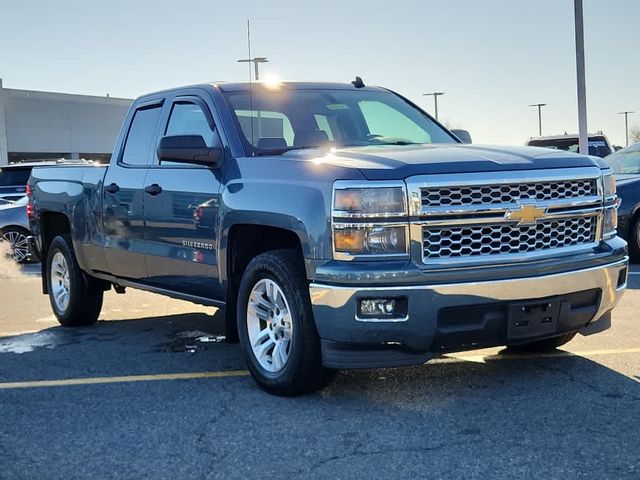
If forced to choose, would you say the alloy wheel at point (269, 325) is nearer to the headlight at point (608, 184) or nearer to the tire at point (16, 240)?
the headlight at point (608, 184)

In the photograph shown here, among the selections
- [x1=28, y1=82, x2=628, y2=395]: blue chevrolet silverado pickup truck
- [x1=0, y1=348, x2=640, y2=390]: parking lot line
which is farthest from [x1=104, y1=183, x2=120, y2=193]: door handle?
[x1=0, y1=348, x2=640, y2=390]: parking lot line

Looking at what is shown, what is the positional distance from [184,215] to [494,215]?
7.37 ft

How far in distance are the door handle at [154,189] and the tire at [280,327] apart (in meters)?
1.20

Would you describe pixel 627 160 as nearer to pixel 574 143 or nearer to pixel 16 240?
pixel 574 143

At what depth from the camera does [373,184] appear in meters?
4.49

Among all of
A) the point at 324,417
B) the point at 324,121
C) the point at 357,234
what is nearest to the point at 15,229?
the point at 324,121

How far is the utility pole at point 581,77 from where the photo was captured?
17172mm

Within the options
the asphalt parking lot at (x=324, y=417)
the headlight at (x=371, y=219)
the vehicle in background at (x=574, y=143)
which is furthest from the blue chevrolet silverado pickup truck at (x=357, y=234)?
the vehicle in background at (x=574, y=143)

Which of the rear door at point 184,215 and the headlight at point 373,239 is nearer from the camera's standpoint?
the headlight at point 373,239

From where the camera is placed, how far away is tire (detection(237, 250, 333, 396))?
4.82m

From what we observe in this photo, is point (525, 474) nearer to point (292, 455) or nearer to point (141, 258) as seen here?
point (292, 455)

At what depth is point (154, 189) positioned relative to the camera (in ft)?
20.4

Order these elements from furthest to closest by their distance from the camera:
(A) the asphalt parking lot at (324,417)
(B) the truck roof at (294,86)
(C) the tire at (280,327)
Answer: (B) the truck roof at (294,86), (C) the tire at (280,327), (A) the asphalt parking lot at (324,417)

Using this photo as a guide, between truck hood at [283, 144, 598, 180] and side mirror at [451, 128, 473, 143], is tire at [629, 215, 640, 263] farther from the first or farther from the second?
truck hood at [283, 144, 598, 180]
